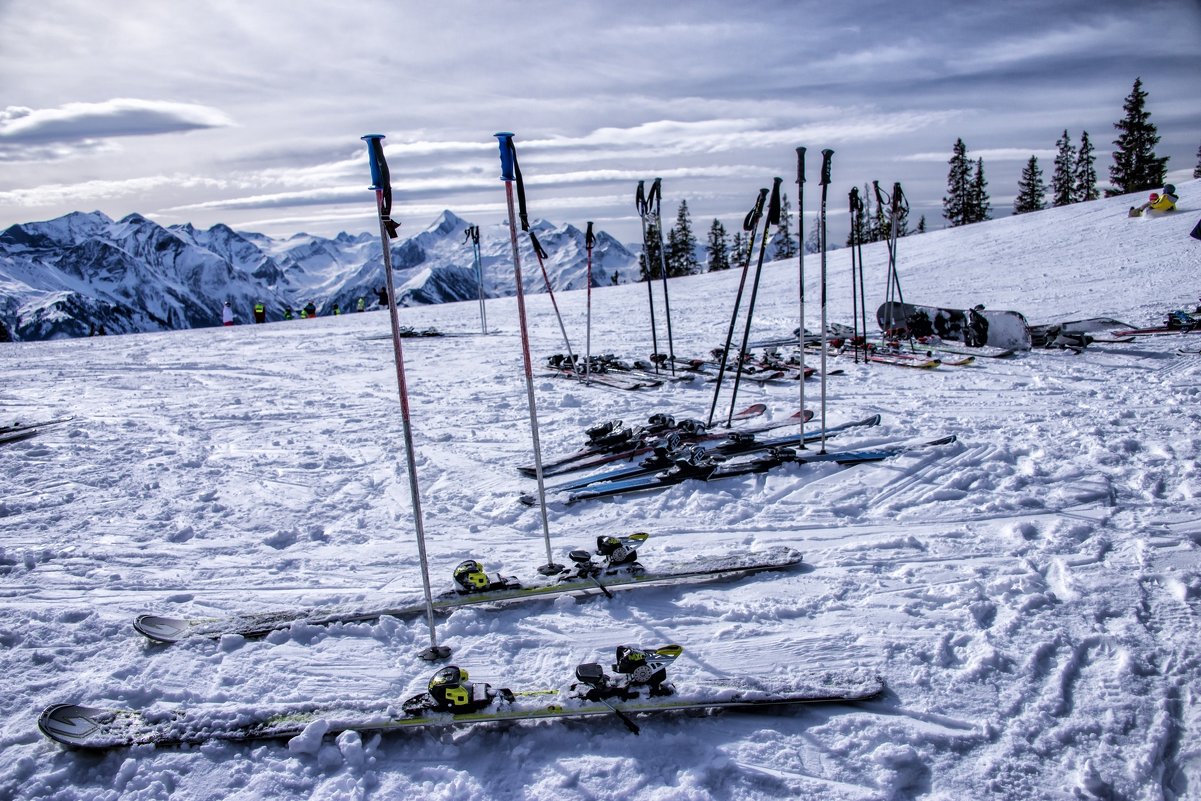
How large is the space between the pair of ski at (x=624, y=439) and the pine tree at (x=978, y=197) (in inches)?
2174

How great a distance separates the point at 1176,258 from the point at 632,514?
75.8 feet

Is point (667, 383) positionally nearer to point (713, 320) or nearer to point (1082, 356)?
point (1082, 356)

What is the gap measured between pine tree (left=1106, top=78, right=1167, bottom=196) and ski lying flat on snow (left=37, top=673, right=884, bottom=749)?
54.5m

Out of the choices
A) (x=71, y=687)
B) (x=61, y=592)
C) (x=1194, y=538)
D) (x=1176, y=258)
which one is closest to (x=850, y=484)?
(x=1194, y=538)

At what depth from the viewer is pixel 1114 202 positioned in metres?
31.6

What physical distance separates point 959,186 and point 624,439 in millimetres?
56821

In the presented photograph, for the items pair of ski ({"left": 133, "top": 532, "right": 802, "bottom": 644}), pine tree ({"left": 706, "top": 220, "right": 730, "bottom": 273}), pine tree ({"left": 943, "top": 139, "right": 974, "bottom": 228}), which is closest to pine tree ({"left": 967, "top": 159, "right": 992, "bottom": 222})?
pine tree ({"left": 943, "top": 139, "right": 974, "bottom": 228})

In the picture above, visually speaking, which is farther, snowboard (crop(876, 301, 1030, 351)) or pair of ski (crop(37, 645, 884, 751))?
snowboard (crop(876, 301, 1030, 351))

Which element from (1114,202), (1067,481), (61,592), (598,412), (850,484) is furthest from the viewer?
(1114,202)

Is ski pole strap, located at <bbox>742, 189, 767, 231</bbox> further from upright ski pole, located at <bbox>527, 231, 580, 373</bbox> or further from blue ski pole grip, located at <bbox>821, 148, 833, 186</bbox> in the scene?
upright ski pole, located at <bbox>527, 231, 580, 373</bbox>

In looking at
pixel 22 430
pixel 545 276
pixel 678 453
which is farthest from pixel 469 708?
pixel 545 276

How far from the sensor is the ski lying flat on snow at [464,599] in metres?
4.84

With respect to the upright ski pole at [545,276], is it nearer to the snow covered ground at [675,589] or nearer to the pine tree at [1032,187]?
the snow covered ground at [675,589]

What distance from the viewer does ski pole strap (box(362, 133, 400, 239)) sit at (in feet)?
12.5
